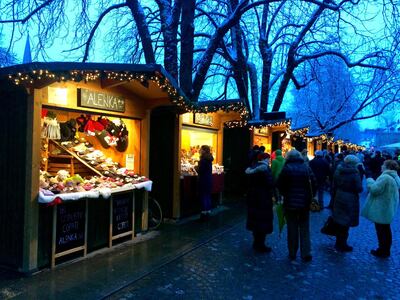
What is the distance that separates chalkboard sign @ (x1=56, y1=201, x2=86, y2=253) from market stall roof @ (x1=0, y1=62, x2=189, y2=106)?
1.80 m

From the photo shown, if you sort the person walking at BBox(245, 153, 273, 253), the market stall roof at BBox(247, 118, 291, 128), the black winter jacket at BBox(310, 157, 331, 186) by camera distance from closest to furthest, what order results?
the person walking at BBox(245, 153, 273, 253) → the black winter jacket at BBox(310, 157, 331, 186) → the market stall roof at BBox(247, 118, 291, 128)

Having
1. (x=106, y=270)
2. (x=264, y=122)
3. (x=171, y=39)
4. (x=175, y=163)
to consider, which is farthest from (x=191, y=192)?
(x=171, y=39)

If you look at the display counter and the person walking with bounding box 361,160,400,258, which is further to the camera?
the display counter

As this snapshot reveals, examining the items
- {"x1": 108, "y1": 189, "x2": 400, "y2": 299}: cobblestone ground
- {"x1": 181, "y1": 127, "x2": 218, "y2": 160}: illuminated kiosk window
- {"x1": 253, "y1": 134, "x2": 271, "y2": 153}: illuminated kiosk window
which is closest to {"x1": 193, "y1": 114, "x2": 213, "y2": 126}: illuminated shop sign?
{"x1": 181, "y1": 127, "x2": 218, "y2": 160}: illuminated kiosk window

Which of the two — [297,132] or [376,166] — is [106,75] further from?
[376,166]

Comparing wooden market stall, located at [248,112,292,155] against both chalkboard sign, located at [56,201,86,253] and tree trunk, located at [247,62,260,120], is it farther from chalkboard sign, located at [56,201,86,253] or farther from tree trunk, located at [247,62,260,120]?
chalkboard sign, located at [56,201,86,253]

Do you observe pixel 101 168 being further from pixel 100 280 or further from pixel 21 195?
pixel 100 280

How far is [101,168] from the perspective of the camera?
22.1 feet

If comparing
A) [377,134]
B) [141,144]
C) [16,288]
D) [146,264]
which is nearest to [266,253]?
[146,264]

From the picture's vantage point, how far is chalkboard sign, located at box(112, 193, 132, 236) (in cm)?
640

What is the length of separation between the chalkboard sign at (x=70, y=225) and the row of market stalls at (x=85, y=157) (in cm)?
1

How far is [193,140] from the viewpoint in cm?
1031

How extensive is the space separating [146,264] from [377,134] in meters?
79.3

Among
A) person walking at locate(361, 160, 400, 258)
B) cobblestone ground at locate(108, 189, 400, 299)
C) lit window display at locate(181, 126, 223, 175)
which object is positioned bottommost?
cobblestone ground at locate(108, 189, 400, 299)
